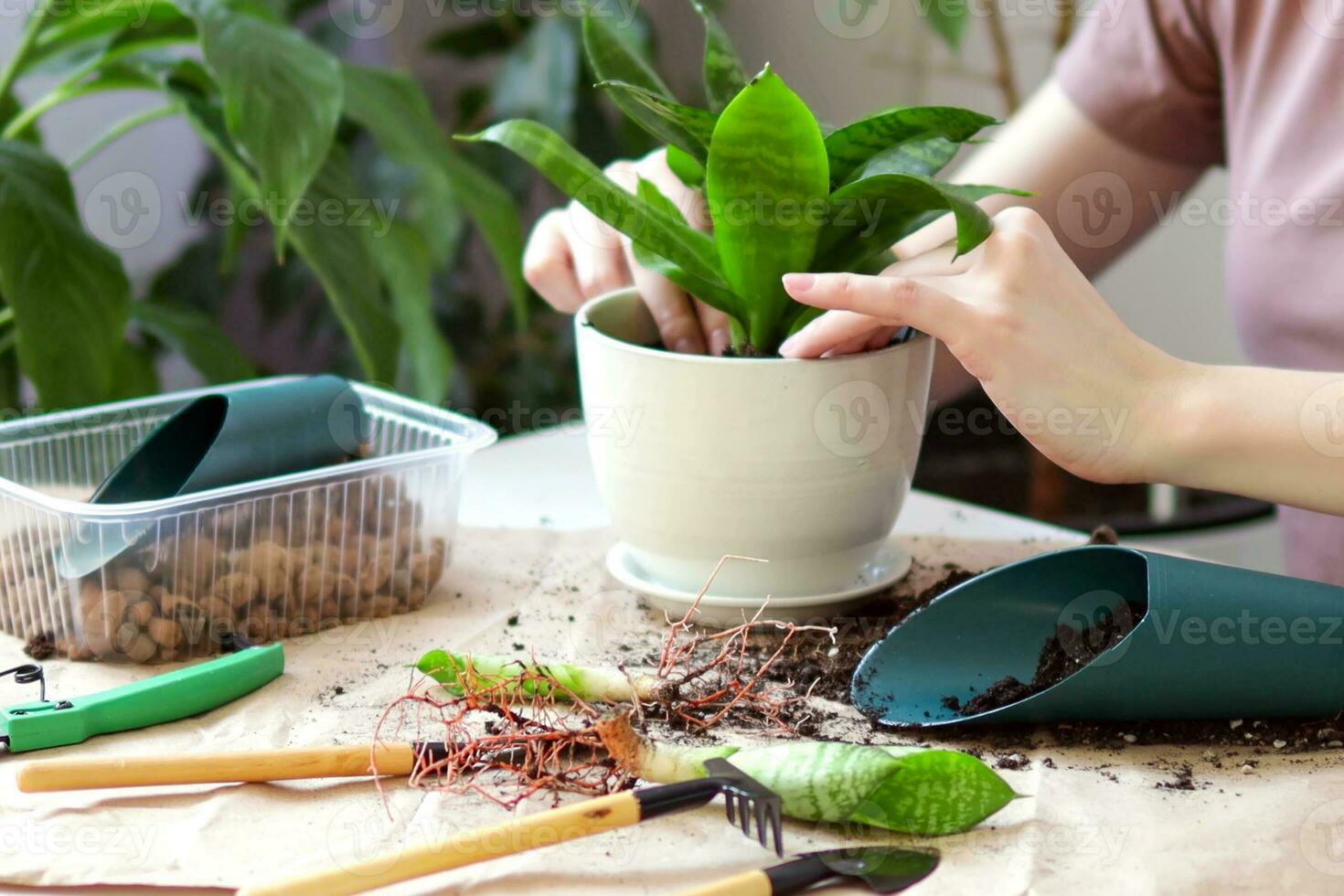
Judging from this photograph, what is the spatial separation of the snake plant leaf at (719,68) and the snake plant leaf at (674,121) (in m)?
0.03

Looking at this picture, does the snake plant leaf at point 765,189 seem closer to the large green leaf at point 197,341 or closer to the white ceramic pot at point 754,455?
the white ceramic pot at point 754,455

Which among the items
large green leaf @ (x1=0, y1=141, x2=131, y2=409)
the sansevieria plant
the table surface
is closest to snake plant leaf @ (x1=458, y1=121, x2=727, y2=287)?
the sansevieria plant

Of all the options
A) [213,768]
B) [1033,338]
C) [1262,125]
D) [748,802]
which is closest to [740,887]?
[748,802]

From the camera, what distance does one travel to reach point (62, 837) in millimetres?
499

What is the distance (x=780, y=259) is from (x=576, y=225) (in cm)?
27

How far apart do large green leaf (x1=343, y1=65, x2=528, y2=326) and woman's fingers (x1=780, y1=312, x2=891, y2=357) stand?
0.59 m

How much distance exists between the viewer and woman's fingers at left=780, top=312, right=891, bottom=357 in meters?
0.65

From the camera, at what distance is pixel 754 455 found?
2.20 feet

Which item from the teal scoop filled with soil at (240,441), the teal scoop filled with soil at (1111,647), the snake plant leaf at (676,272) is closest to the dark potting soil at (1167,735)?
the teal scoop filled with soil at (1111,647)

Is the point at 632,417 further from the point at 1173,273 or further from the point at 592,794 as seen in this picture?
the point at 1173,273

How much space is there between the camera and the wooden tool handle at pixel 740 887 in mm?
433

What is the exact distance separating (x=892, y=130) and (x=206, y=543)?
431 mm

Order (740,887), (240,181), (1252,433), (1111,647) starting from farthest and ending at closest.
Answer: (240,181), (1252,433), (1111,647), (740,887)

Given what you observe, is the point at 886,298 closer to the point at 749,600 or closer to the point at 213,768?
the point at 749,600
